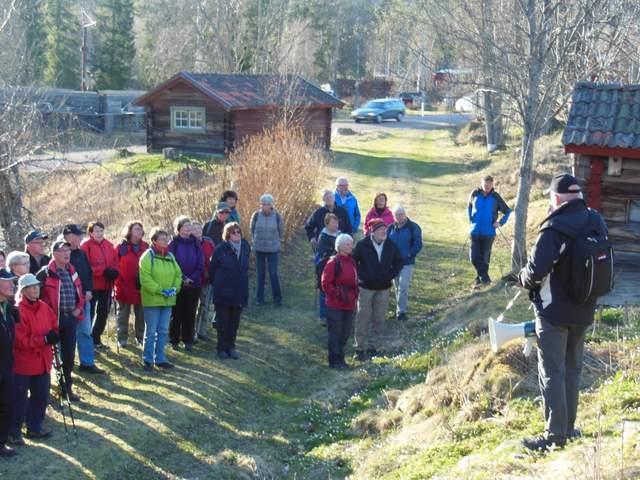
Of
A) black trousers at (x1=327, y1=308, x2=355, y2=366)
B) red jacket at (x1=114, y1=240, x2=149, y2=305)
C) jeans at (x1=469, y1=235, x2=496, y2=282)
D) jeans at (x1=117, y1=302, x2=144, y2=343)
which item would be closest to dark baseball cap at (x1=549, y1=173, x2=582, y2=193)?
black trousers at (x1=327, y1=308, x2=355, y2=366)

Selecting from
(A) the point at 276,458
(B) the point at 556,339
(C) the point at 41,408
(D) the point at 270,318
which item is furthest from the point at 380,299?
(B) the point at 556,339

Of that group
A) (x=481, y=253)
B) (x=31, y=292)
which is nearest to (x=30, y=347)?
(x=31, y=292)

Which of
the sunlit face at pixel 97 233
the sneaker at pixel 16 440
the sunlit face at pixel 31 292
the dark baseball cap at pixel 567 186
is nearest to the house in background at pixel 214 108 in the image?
the sunlit face at pixel 97 233

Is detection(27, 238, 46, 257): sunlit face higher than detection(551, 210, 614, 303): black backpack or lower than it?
lower

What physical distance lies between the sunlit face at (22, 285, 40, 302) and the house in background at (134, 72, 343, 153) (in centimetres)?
2193

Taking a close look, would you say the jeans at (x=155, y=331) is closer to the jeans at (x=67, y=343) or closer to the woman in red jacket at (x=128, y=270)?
the woman in red jacket at (x=128, y=270)

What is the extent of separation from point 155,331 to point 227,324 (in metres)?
1.05

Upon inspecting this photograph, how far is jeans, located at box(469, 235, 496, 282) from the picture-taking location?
13.3 m

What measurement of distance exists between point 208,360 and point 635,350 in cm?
530

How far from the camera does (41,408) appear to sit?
8148mm

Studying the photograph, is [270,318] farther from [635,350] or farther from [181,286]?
[635,350]

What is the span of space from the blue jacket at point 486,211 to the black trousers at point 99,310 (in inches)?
228

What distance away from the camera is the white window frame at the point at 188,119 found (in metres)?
31.6

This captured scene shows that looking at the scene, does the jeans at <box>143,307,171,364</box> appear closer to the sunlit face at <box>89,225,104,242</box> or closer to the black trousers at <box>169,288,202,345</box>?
the black trousers at <box>169,288,202,345</box>
